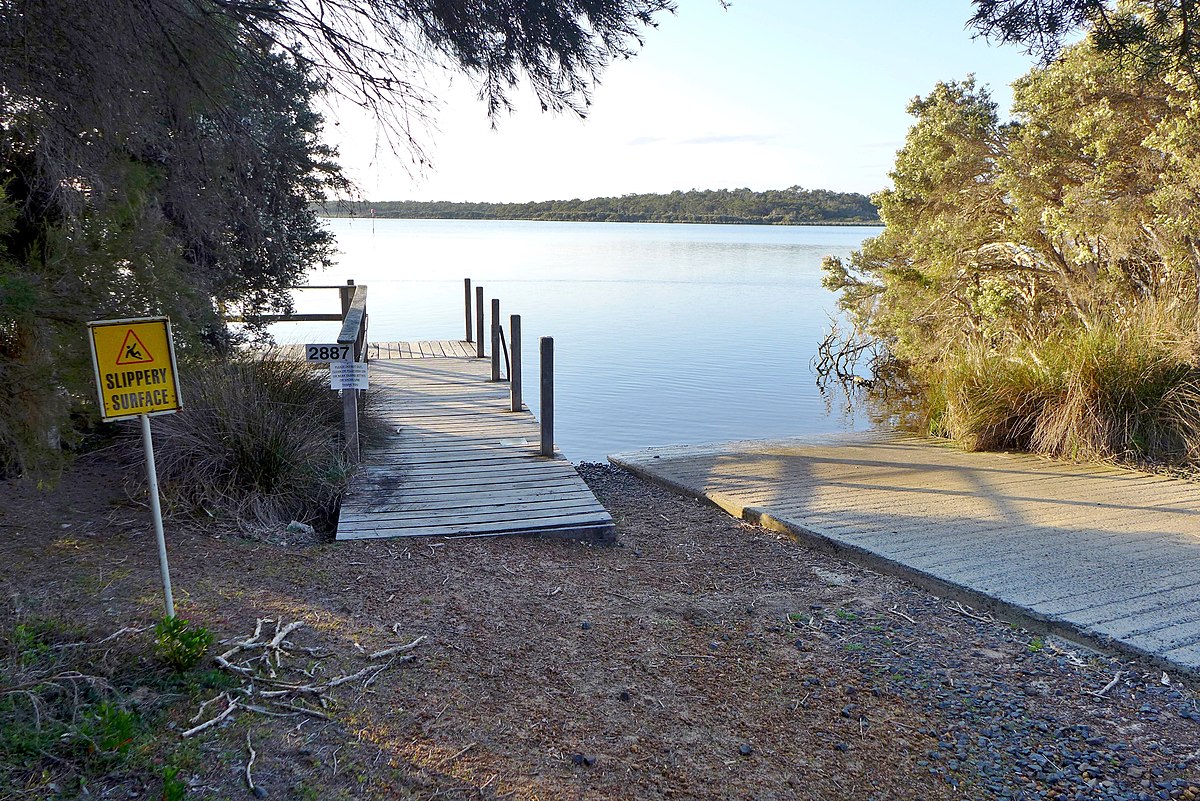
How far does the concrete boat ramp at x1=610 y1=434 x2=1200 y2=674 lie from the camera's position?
449 centimetres

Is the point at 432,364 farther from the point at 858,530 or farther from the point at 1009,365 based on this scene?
the point at 858,530

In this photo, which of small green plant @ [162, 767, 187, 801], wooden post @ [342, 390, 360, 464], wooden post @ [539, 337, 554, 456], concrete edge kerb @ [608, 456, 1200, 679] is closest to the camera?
small green plant @ [162, 767, 187, 801]

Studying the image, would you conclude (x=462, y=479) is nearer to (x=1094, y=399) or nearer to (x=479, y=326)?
(x=1094, y=399)

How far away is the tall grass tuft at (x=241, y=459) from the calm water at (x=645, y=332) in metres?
1.75

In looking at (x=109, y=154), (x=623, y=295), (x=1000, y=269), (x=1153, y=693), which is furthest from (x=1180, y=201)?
(x=623, y=295)

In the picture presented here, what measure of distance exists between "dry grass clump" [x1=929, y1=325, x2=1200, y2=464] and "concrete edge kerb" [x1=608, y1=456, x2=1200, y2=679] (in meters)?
3.33

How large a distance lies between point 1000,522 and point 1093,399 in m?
2.70

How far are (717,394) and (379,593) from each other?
491 inches

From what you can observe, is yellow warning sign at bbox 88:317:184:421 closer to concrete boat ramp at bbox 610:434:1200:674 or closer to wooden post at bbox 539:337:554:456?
concrete boat ramp at bbox 610:434:1200:674

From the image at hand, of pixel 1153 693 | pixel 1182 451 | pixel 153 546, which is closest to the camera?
pixel 1153 693

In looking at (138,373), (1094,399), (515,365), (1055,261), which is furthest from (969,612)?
(1055,261)

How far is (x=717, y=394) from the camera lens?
55.0 feet

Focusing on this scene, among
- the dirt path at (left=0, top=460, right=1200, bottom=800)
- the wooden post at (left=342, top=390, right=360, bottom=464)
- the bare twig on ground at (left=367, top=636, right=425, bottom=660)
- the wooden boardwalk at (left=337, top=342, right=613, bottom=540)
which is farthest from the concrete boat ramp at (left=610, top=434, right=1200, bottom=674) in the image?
the bare twig on ground at (left=367, top=636, right=425, bottom=660)

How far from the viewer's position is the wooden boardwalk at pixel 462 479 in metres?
5.91
